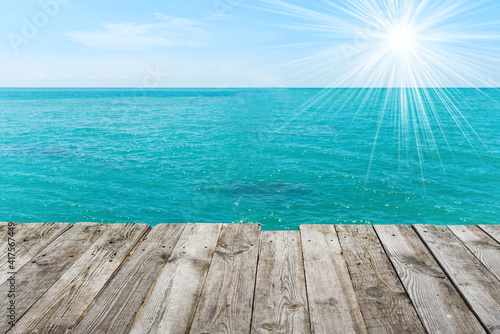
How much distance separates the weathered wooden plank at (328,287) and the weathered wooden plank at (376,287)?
2.4 inches

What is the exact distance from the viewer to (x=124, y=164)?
2450cm

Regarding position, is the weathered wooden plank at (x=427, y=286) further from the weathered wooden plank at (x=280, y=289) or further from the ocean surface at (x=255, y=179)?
the ocean surface at (x=255, y=179)

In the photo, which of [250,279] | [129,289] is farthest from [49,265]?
Result: [250,279]

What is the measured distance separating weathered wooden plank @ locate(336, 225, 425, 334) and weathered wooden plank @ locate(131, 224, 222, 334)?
3.73 feet

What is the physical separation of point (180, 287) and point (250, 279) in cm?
52

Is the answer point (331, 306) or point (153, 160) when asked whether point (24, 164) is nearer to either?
point (153, 160)

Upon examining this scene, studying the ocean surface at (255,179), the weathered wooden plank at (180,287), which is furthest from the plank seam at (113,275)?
the ocean surface at (255,179)

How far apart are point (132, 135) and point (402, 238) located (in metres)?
38.3

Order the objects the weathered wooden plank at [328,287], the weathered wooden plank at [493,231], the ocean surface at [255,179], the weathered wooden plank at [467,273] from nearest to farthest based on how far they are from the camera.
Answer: the weathered wooden plank at [328,287], the weathered wooden plank at [467,273], the weathered wooden plank at [493,231], the ocean surface at [255,179]

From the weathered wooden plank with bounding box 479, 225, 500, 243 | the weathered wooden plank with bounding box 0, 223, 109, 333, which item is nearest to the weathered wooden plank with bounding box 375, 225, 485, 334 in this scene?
the weathered wooden plank with bounding box 479, 225, 500, 243

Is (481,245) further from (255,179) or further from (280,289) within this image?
(255,179)

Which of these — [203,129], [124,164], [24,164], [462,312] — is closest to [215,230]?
[462,312]

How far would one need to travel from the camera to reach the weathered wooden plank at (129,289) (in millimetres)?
2100

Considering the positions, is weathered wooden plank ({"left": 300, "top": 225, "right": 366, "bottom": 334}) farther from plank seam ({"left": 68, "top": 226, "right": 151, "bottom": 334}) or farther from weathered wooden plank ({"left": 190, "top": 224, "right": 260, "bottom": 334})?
plank seam ({"left": 68, "top": 226, "right": 151, "bottom": 334})
